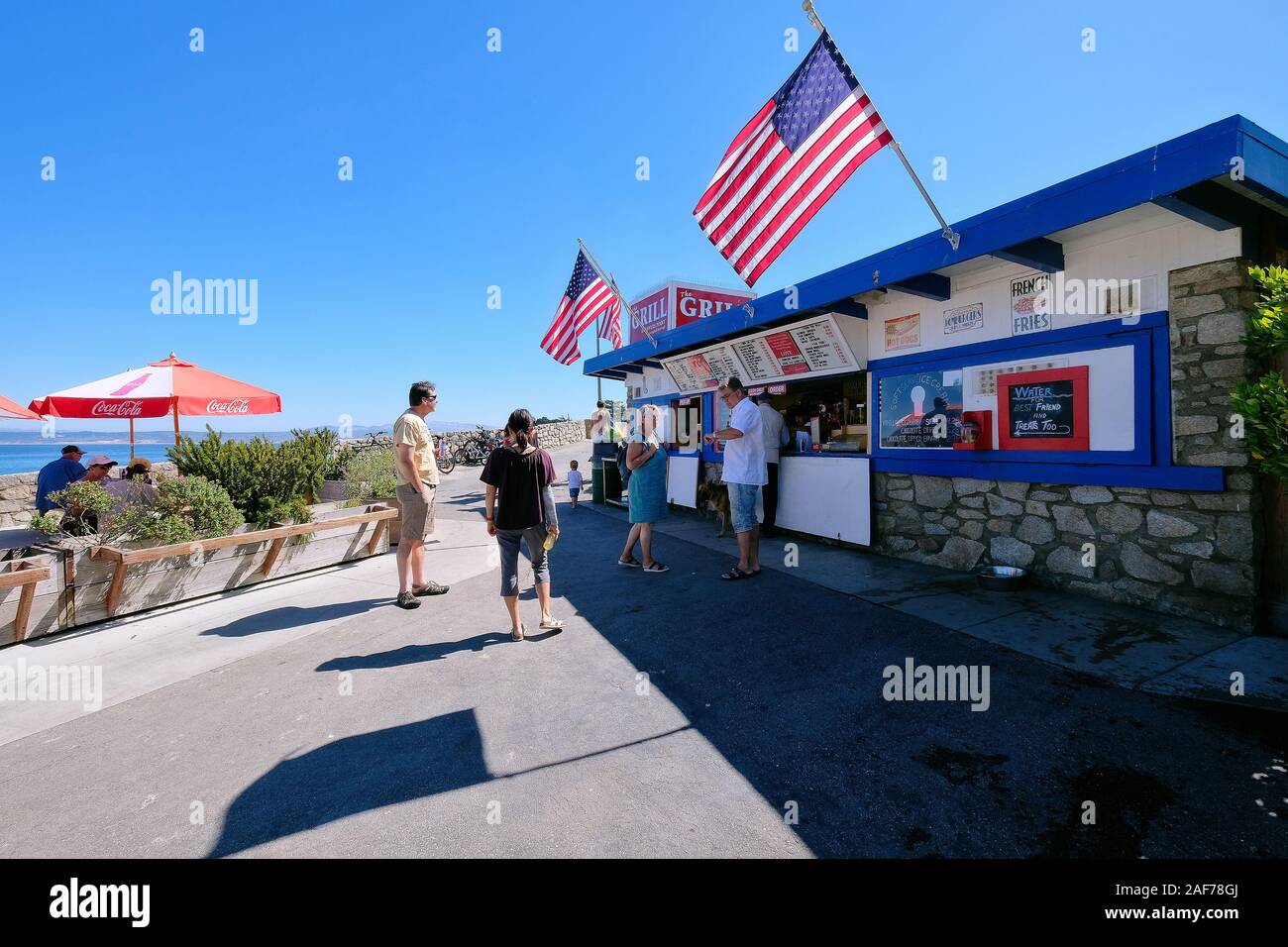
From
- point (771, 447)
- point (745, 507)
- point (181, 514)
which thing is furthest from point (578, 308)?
point (181, 514)

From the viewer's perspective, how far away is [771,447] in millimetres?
7852

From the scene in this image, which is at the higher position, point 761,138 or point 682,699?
point 761,138

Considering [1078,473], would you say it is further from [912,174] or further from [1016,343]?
[912,174]

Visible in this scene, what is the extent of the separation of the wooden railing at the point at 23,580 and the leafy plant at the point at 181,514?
87 centimetres

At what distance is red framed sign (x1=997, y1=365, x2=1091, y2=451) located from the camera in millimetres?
4766

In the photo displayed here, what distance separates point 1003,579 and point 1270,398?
2.48m

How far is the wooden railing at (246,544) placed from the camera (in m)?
5.09

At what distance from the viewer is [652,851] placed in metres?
2.16

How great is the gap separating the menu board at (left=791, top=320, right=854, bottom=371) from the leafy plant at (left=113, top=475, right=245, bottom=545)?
7217mm

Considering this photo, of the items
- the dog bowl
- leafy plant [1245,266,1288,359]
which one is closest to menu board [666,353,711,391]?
the dog bowl

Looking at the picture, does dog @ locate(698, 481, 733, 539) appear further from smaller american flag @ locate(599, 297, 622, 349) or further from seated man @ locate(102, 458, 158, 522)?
seated man @ locate(102, 458, 158, 522)
